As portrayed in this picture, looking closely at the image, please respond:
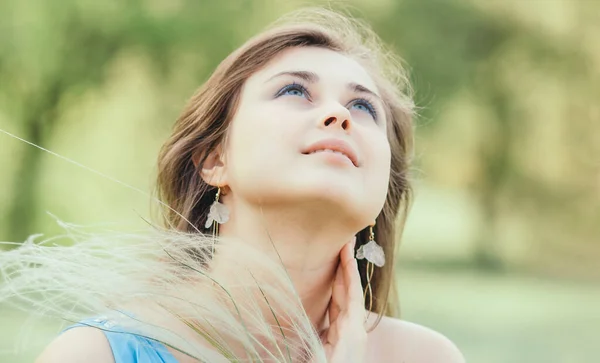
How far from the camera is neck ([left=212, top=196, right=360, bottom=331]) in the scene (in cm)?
193

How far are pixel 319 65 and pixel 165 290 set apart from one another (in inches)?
25.4

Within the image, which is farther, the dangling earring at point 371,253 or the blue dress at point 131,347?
the dangling earring at point 371,253

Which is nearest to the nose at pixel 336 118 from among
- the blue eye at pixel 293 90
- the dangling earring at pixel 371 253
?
the blue eye at pixel 293 90

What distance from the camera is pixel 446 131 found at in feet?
49.0

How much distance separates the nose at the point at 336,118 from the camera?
1925mm

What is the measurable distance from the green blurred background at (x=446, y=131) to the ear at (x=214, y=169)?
4.45 metres

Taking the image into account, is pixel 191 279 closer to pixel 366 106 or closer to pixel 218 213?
pixel 218 213

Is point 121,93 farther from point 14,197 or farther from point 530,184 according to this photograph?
point 530,184

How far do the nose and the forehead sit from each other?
0.14 metres

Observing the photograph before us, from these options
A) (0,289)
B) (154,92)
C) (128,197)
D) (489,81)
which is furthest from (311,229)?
(489,81)

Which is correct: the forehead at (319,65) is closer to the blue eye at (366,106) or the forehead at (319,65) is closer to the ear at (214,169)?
the blue eye at (366,106)

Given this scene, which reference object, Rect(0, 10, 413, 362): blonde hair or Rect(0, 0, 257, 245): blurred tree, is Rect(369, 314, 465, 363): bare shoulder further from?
Rect(0, 0, 257, 245): blurred tree

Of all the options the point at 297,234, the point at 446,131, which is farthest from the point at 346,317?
the point at 446,131

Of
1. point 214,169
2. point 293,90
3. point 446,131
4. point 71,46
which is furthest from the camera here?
point 446,131
